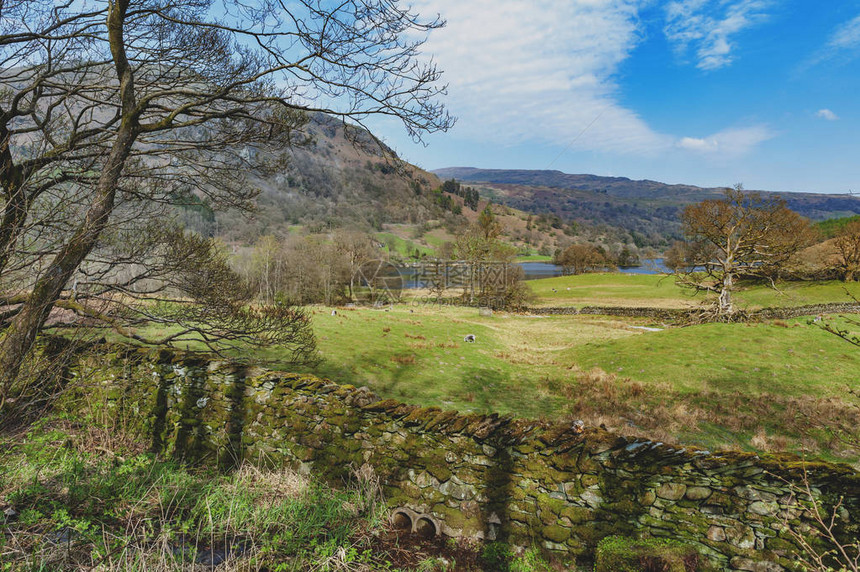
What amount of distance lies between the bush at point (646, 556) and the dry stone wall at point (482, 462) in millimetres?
111

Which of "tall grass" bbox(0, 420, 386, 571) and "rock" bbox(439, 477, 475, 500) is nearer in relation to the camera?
"tall grass" bbox(0, 420, 386, 571)

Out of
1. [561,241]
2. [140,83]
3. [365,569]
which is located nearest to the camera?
[365,569]

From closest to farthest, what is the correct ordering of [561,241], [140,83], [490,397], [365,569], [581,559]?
1. [365,569]
2. [581,559]
3. [140,83]
4. [490,397]
5. [561,241]

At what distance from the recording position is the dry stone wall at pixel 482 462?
157 inches

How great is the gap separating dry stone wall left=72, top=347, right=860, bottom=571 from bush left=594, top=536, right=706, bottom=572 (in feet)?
0.37

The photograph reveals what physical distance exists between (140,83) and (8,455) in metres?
6.26

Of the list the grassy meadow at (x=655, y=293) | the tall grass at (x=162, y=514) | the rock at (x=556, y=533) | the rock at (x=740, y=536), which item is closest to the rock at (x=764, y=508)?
the rock at (x=740, y=536)

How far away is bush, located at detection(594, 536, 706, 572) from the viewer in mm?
4004

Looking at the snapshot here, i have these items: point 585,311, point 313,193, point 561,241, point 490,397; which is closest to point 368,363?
point 490,397

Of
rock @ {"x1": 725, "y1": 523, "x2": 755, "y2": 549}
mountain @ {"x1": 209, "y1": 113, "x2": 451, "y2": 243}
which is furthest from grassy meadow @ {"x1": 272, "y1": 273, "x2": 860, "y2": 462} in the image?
mountain @ {"x1": 209, "y1": 113, "x2": 451, "y2": 243}

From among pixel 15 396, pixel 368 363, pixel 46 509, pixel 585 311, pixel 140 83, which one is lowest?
pixel 585 311

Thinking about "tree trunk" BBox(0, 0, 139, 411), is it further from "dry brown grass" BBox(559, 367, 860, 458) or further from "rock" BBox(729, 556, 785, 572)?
"dry brown grass" BBox(559, 367, 860, 458)

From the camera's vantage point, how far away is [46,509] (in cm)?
425

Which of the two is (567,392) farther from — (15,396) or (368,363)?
(15,396)
